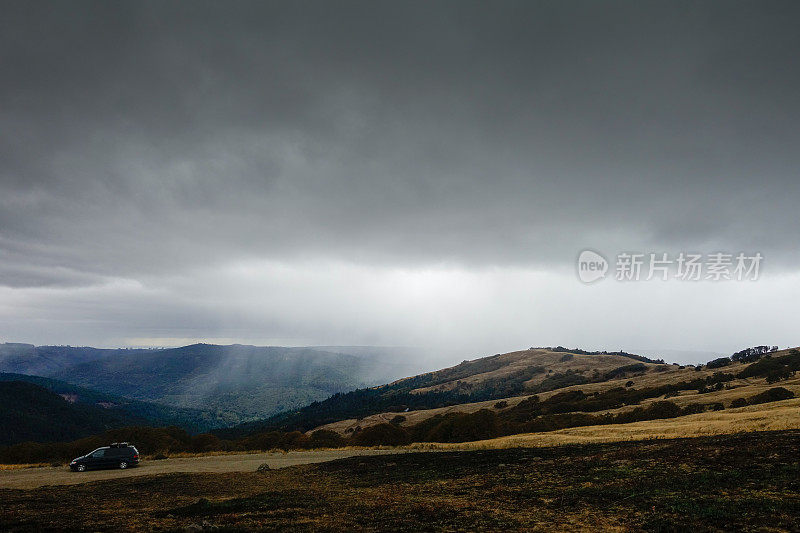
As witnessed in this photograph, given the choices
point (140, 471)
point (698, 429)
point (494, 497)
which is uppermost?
point (494, 497)

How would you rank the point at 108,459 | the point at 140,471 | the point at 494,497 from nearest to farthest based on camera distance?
1. the point at 494,497
2. the point at 140,471
3. the point at 108,459

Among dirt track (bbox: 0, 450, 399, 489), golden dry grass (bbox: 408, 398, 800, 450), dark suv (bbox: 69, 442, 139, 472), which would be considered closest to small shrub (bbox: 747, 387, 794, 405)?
golden dry grass (bbox: 408, 398, 800, 450)

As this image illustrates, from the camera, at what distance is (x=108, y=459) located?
112 feet

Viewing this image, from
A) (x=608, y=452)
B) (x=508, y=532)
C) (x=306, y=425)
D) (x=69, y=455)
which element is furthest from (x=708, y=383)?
(x=306, y=425)

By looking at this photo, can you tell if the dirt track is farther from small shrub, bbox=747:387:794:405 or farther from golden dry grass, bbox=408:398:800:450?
small shrub, bbox=747:387:794:405

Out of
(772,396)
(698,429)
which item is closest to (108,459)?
(698,429)

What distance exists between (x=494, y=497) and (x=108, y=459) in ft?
111

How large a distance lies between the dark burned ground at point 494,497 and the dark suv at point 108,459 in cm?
880

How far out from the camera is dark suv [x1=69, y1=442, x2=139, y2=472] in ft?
109

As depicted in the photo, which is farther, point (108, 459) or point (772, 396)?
point (772, 396)

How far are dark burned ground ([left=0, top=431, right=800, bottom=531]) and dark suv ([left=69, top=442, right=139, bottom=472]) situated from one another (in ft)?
28.9

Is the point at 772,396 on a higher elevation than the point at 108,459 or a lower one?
higher

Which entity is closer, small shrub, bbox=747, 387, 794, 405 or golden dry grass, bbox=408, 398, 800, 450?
golden dry grass, bbox=408, 398, 800, 450

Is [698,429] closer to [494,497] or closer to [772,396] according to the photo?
[494,497]
